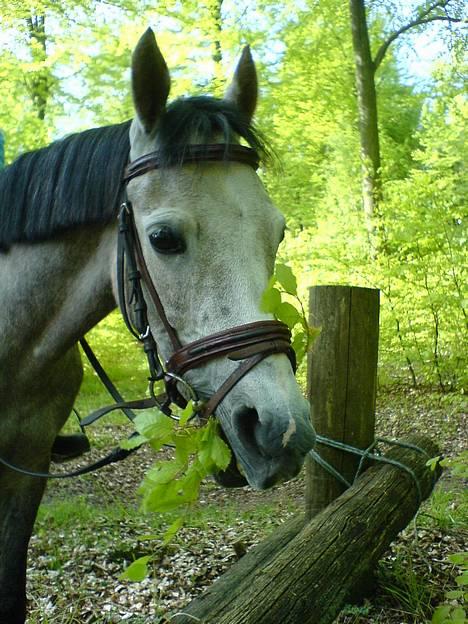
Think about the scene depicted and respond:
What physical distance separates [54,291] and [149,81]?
896 mm

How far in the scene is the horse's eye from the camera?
188 centimetres

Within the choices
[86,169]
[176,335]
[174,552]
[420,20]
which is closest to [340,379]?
[176,335]

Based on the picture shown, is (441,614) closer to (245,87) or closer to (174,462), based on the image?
(174,462)

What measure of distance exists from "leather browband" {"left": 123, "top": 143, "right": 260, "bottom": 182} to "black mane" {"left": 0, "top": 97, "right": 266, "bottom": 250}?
0.02m

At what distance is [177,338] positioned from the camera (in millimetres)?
1920

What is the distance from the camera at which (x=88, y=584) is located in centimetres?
361

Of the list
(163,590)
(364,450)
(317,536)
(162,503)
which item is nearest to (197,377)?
(162,503)

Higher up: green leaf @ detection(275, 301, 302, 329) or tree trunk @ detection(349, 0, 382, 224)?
tree trunk @ detection(349, 0, 382, 224)

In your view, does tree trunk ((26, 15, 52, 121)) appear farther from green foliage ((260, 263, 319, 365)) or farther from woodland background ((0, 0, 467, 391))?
green foliage ((260, 263, 319, 365))

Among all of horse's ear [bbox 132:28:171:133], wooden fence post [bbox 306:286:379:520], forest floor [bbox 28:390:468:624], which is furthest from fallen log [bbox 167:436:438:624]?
horse's ear [bbox 132:28:171:133]

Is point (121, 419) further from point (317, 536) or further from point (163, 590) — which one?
point (317, 536)

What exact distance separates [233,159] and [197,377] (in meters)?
0.77

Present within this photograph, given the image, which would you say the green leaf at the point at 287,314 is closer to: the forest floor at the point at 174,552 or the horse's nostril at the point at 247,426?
the horse's nostril at the point at 247,426

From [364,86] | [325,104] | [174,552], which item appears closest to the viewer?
[174,552]
